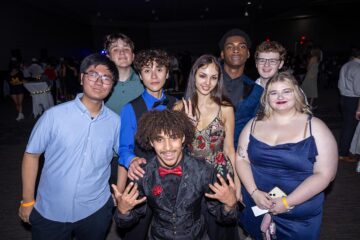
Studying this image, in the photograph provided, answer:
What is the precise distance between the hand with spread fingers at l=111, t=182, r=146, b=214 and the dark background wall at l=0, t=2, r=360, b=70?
15022mm

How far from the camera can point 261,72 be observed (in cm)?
304

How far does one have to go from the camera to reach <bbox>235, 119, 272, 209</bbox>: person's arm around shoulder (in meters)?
2.34

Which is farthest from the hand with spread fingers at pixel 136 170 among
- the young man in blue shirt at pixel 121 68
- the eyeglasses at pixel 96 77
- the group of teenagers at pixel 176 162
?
the young man in blue shirt at pixel 121 68

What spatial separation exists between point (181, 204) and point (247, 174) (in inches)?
27.5

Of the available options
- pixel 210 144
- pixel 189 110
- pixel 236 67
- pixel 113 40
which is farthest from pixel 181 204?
pixel 113 40

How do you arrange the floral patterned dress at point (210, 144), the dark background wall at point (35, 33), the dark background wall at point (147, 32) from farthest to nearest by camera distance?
1. the dark background wall at point (147, 32)
2. the dark background wall at point (35, 33)
3. the floral patterned dress at point (210, 144)

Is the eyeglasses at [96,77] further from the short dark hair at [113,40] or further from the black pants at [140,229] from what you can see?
the black pants at [140,229]

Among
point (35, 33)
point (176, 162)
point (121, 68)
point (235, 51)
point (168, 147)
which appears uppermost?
point (35, 33)

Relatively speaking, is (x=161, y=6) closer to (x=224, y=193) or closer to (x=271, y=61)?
(x=271, y=61)

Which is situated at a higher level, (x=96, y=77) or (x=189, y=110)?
(x=96, y=77)

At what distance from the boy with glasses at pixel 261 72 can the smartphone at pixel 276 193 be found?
2.33ft

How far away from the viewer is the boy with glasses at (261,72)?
2906 millimetres

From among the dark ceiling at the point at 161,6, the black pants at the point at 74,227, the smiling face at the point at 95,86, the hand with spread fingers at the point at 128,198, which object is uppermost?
the dark ceiling at the point at 161,6

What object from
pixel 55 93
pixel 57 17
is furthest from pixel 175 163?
pixel 57 17
